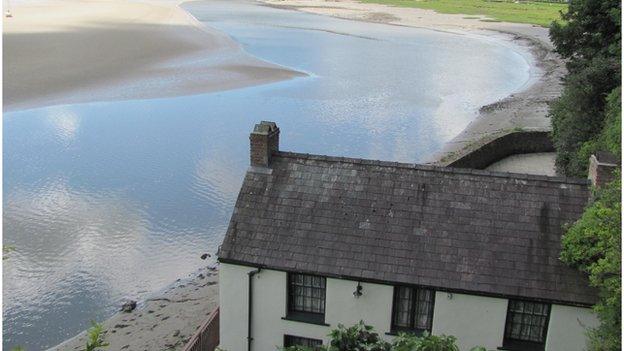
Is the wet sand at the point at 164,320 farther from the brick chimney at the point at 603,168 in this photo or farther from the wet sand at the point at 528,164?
the wet sand at the point at 528,164

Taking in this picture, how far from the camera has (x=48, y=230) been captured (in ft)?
80.1

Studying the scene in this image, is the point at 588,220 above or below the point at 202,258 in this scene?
above

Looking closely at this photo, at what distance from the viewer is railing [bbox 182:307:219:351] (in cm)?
1491

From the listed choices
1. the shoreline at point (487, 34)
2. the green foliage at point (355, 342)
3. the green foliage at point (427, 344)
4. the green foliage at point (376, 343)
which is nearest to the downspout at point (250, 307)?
the green foliage at point (376, 343)

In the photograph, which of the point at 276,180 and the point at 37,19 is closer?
the point at 276,180

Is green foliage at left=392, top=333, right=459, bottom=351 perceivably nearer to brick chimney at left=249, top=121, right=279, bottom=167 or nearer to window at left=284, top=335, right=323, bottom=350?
window at left=284, top=335, right=323, bottom=350

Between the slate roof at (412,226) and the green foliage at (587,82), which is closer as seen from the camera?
the slate roof at (412,226)

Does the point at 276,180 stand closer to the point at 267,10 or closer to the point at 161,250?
the point at 161,250

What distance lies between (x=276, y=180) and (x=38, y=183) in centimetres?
1853

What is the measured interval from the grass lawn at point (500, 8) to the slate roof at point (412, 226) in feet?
289

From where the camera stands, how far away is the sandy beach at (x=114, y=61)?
45.4 m

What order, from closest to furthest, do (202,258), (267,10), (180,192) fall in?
(202,258) → (180,192) → (267,10)

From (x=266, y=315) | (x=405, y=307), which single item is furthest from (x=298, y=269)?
(x=405, y=307)

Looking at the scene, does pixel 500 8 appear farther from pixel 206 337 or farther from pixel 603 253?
pixel 206 337
